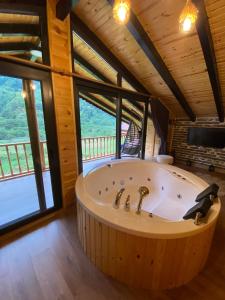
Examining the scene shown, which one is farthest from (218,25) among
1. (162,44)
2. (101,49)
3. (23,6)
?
(23,6)

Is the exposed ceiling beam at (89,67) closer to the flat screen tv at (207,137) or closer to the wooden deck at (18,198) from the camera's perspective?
the wooden deck at (18,198)

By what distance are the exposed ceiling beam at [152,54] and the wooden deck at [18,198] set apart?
2998 millimetres

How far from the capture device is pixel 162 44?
2.45 meters

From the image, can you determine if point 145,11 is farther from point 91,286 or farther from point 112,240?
point 91,286

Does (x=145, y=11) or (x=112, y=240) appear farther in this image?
(x=145, y=11)

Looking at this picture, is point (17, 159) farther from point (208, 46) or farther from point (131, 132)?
point (208, 46)

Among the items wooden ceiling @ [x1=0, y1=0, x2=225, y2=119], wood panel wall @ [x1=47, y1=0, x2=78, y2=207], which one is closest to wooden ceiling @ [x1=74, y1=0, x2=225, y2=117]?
wooden ceiling @ [x1=0, y1=0, x2=225, y2=119]

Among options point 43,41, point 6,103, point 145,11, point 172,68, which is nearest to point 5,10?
point 43,41

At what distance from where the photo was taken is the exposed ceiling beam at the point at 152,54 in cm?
215

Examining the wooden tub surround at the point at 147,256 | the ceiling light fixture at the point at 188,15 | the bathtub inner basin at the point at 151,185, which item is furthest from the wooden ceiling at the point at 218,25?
the wooden tub surround at the point at 147,256

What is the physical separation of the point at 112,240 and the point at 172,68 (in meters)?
3.12

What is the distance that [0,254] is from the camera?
164 cm

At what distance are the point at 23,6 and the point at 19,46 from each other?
0.44 meters

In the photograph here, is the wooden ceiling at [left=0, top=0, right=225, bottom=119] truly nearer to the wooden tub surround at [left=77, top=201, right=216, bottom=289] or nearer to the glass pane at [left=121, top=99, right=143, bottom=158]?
the glass pane at [left=121, top=99, right=143, bottom=158]
